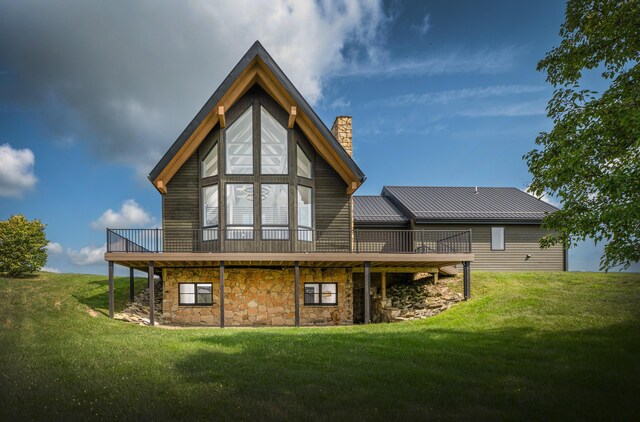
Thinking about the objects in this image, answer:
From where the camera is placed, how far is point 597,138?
1266 cm

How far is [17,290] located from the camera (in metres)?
22.8

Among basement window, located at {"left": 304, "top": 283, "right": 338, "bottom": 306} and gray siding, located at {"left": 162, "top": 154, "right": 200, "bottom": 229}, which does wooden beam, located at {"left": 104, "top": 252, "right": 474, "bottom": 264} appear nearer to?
basement window, located at {"left": 304, "top": 283, "right": 338, "bottom": 306}

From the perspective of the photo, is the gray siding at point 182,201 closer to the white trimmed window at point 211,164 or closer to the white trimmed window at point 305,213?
the white trimmed window at point 211,164

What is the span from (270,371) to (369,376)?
181 cm

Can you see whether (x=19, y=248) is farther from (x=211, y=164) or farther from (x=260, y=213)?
(x=260, y=213)

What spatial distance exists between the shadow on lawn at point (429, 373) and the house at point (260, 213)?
21.1ft

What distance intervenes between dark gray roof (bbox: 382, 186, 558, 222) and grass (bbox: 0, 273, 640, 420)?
9.00 m

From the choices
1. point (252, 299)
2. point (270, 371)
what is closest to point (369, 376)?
point (270, 371)

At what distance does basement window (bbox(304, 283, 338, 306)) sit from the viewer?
22250mm

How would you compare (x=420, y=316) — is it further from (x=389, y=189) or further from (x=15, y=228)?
(x=15, y=228)

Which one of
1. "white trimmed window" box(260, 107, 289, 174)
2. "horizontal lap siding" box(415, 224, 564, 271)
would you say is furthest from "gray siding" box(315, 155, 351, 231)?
"horizontal lap siding" box(415, 224, 564, 271)

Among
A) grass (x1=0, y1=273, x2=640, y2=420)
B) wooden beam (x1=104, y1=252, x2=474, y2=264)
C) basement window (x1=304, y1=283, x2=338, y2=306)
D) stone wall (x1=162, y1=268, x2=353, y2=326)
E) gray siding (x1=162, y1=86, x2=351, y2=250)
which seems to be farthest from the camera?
basement window (x1=304, y1=283, x2=338, y2=306)

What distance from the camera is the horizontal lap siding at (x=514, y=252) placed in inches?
1090

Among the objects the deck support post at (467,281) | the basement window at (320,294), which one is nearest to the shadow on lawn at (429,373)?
the deck support post at (467,281)
